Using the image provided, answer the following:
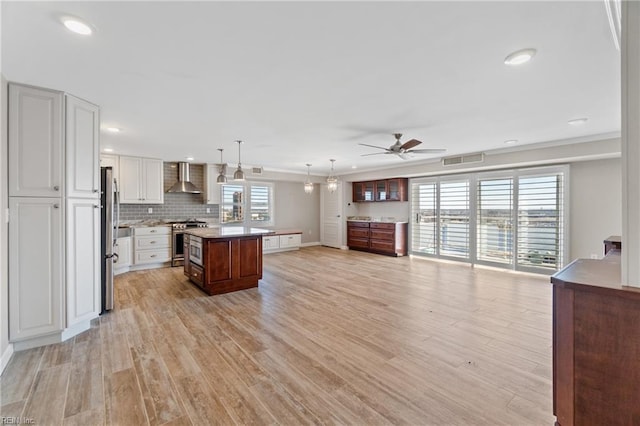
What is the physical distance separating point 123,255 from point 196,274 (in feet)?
7.10

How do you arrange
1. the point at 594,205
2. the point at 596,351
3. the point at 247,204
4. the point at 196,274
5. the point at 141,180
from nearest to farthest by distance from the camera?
the point at 596,351 → the point at 196,274 → the point at 594,205 → the point at 141,180 → the point at 247,204

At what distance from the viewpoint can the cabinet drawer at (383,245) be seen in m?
7.50

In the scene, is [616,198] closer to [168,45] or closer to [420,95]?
[420,95]

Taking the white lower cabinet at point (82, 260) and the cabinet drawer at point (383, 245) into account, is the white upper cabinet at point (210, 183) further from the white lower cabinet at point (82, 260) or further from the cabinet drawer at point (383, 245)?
the cabinet drawer at point (383, 245)

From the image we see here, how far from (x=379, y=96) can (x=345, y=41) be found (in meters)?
1.03

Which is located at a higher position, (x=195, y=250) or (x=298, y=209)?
(x=298, y=209)

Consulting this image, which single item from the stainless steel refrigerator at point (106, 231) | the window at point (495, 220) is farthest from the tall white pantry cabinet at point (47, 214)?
the window at point (495, 220)

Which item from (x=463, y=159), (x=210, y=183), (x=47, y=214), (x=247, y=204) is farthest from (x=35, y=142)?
(x=463, y=159)

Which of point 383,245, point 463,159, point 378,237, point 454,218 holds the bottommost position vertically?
point 383,245

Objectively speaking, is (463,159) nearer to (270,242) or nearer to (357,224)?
(357,224)

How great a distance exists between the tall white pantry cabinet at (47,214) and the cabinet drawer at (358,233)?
6583 mm

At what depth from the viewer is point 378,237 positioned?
7.88m

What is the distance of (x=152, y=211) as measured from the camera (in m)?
6.49

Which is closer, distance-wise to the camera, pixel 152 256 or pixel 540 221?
pixel 540 221
